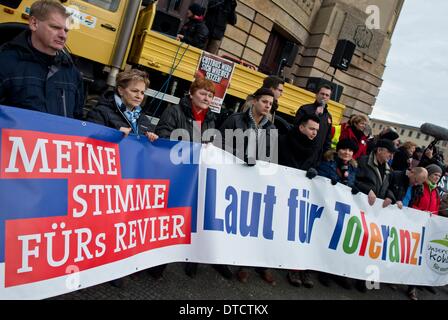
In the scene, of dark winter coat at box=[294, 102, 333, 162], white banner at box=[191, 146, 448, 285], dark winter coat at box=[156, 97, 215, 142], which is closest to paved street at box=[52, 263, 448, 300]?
white banner at box=[191, 146, 448, 285]

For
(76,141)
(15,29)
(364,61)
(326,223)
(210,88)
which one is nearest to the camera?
(76,141)

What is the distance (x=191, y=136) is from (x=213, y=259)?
1.17 m

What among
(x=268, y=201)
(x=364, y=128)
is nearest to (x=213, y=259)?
(x=268, y=201)

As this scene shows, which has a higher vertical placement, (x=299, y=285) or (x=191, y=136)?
(x=191, y=136)

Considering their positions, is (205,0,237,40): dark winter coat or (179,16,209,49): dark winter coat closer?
(179,16,209,49): dark winter coat

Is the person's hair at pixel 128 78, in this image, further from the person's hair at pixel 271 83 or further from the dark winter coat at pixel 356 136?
the dark winter coat at pixel 356 136

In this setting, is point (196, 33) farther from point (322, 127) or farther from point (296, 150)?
point (296, 150)

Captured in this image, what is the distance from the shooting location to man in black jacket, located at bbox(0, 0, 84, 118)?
2398 mm

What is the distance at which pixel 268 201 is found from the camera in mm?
3666

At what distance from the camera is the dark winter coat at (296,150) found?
13.4 ft

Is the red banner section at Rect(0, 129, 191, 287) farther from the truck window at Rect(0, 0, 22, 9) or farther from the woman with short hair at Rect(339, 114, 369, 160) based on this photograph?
the woman with short hair at Rect(339, 114, 369, 160)

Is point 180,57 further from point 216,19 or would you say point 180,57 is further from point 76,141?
point 76,141

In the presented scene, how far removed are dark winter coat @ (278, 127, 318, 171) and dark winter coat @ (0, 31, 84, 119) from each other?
238 cm

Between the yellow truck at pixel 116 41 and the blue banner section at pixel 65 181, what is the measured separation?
297 centimetres
